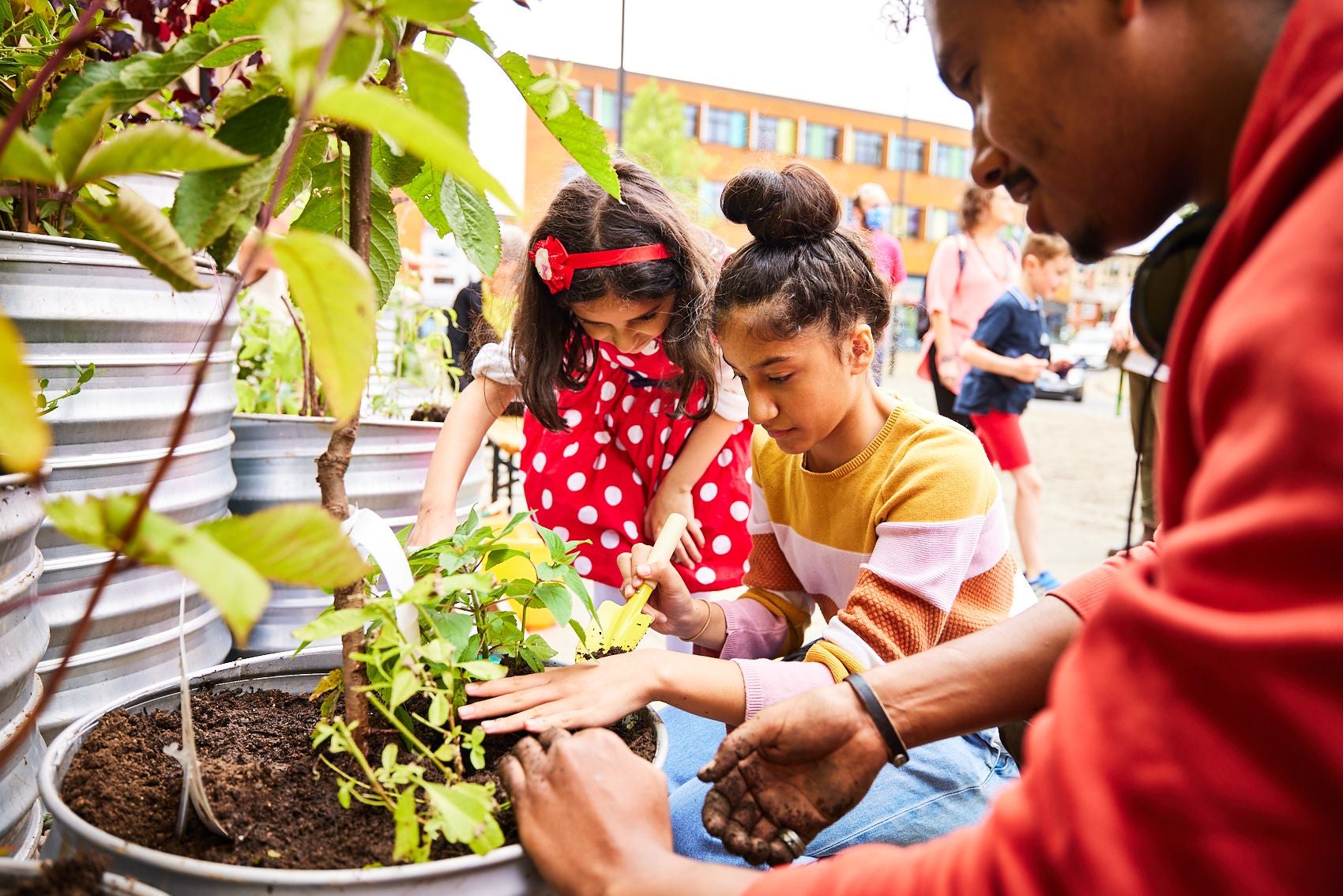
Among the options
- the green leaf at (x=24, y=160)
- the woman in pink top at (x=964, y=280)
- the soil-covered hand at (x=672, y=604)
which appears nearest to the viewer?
the green leaf at (x=24, y=160)

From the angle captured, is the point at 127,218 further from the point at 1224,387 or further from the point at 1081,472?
the point at 1081,472

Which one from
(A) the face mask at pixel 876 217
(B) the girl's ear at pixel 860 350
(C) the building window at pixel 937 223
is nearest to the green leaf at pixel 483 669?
(B) the girl's ear at pixel 860 350

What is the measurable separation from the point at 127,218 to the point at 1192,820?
628 mm

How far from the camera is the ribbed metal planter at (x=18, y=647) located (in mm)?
829

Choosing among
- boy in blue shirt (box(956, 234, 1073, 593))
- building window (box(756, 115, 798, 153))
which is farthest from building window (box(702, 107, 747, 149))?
boy in blue shirt (box(956, 234, 1073, 593))

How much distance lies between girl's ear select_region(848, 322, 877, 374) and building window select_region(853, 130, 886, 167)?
36.5m

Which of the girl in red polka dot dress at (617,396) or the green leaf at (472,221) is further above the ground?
the green leaf at (472,221)

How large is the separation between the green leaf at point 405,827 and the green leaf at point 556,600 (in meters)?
0.26

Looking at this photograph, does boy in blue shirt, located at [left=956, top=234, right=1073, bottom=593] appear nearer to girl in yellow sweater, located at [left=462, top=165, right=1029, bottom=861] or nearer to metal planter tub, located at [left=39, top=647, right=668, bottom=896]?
girl in yellow sweater, located at [left=462, top=165, right=1029, bottom=861]

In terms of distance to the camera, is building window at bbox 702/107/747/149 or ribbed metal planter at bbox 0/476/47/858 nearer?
ribbed metal planter at bbox 0/476/47/858

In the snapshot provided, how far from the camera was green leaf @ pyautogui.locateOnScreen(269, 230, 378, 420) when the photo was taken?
0.54m

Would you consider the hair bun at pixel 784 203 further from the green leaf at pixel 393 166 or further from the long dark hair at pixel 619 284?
the green leaf at pixel 393 166

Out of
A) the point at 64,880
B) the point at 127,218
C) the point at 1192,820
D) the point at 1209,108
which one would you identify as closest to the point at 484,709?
the point at 64,880

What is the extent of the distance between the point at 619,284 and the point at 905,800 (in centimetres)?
107
